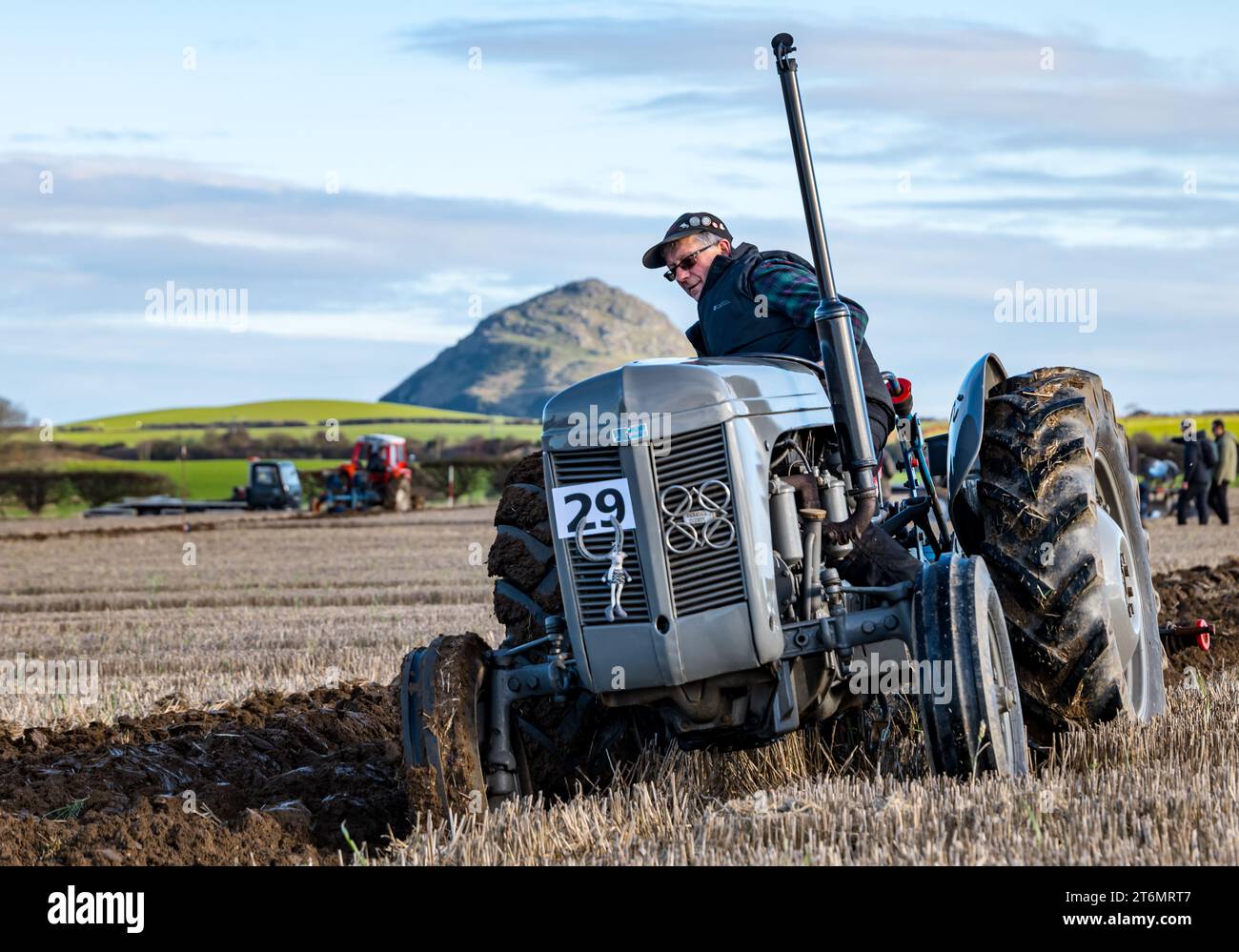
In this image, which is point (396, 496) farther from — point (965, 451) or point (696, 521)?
point (696, 521)

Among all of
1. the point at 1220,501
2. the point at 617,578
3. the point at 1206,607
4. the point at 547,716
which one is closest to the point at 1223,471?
the point at 1220,501

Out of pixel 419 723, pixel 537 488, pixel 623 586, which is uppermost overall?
pixel 537 488

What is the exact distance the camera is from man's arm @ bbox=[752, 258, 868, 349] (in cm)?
602

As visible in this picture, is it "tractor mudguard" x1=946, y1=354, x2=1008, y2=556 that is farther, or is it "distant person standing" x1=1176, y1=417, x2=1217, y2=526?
"distant person standing" x1=1176, y1=417, x2=1217, y2=526

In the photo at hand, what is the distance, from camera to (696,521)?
507 centimetres

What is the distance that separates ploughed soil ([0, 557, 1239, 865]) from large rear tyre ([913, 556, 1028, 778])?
1.64 metres

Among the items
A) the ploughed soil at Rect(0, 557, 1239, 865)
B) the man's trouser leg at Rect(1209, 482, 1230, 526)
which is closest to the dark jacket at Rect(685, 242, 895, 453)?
the ploughed soil at Rect(0, 557, 1239, 865)

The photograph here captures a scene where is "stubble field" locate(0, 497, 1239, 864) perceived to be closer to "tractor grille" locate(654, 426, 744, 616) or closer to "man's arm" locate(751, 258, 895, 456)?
"tractor grille" locate(654, 426, 744, 616)

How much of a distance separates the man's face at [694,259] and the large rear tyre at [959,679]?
1615 mm
